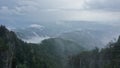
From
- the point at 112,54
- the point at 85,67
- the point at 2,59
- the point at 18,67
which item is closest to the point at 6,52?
the point at 2,59

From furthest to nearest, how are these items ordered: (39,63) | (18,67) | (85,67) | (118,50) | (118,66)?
(39,63)
(85,67)
(18,67)
(118,50)
(118,66)

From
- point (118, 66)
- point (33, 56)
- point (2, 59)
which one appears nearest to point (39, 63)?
point (33, 56)

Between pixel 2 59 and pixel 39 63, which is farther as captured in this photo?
pixel 39 63

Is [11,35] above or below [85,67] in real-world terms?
above

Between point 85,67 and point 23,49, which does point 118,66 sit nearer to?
point 85,67

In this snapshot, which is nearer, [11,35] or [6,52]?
[6,52]

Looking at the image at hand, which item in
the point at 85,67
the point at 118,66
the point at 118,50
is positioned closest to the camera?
the point at 118,66

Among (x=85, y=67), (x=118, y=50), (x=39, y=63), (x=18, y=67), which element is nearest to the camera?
(x=118, y=50)

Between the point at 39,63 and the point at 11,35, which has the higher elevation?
the point at 11,35

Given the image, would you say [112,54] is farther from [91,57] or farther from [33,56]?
[33,56]
